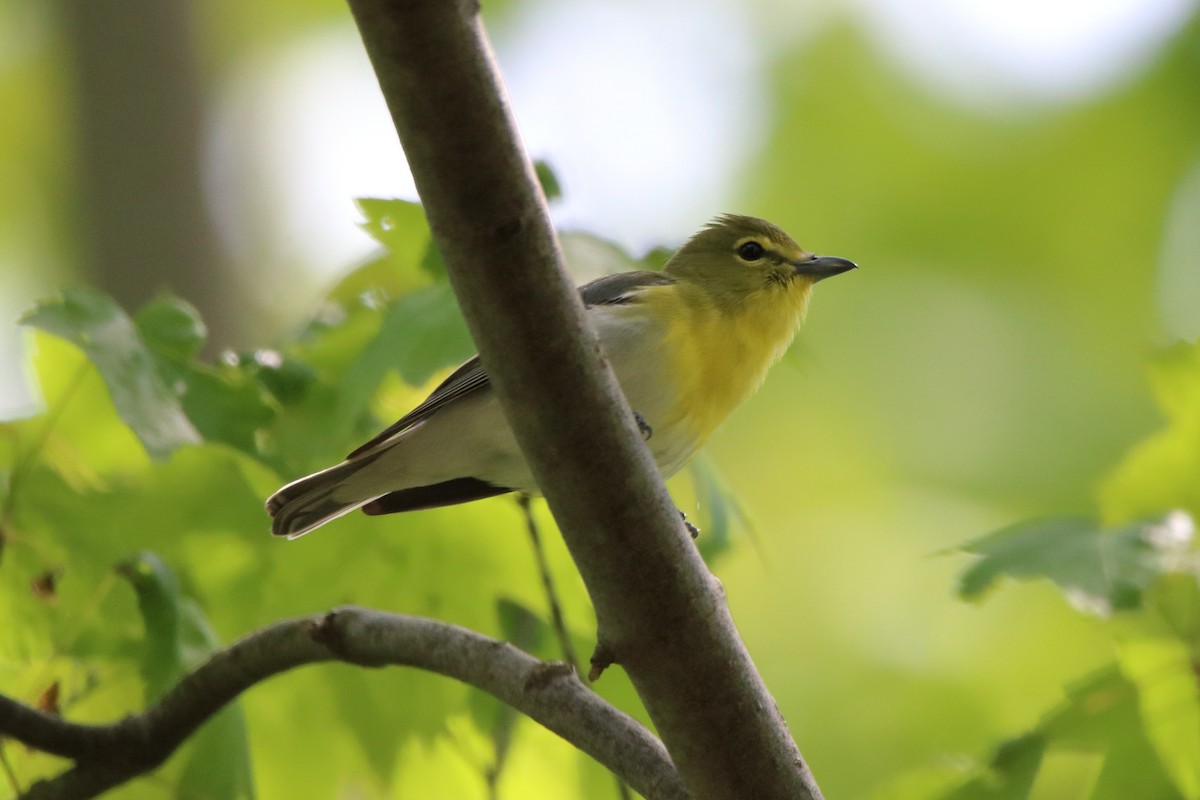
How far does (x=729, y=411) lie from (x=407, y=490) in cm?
117

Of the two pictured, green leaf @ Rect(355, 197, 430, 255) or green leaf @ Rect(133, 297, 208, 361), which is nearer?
green leaf @ Rect(133, 297, 208, 361)

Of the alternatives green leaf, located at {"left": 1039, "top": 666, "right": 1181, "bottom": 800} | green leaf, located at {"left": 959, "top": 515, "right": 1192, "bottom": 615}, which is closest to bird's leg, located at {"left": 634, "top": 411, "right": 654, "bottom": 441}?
green leaf, located at {"left": 959, "top": 515, "right": 1192, "bottom": 615}

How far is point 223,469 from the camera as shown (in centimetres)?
310

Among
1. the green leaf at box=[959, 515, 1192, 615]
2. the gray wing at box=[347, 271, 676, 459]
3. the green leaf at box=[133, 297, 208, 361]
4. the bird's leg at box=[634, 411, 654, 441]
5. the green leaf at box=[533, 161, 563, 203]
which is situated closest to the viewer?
the green leaf at box=[959, 515, 1192, 615]

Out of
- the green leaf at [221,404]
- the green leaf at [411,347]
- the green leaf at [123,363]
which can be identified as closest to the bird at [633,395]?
the green leaf at [221,404]

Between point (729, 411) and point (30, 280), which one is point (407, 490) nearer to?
point (729, 411)

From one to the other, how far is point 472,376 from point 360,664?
4.31 feet

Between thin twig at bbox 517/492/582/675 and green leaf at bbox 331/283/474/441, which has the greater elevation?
green leaf at bbox 331/283/474/441

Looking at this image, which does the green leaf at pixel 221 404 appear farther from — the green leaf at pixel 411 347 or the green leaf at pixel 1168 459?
the green leaf at pixel 1168 459

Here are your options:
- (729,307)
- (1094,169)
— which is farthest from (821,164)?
(729,307)

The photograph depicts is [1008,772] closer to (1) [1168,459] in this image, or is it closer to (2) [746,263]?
(1) [1168,459]

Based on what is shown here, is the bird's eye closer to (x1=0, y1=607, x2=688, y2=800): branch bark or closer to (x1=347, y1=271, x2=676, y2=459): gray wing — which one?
(x1=347, y1=271, x2=676, y2=459): gray wing

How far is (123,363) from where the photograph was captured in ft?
9.23

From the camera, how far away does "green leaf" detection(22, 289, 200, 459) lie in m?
2.61
